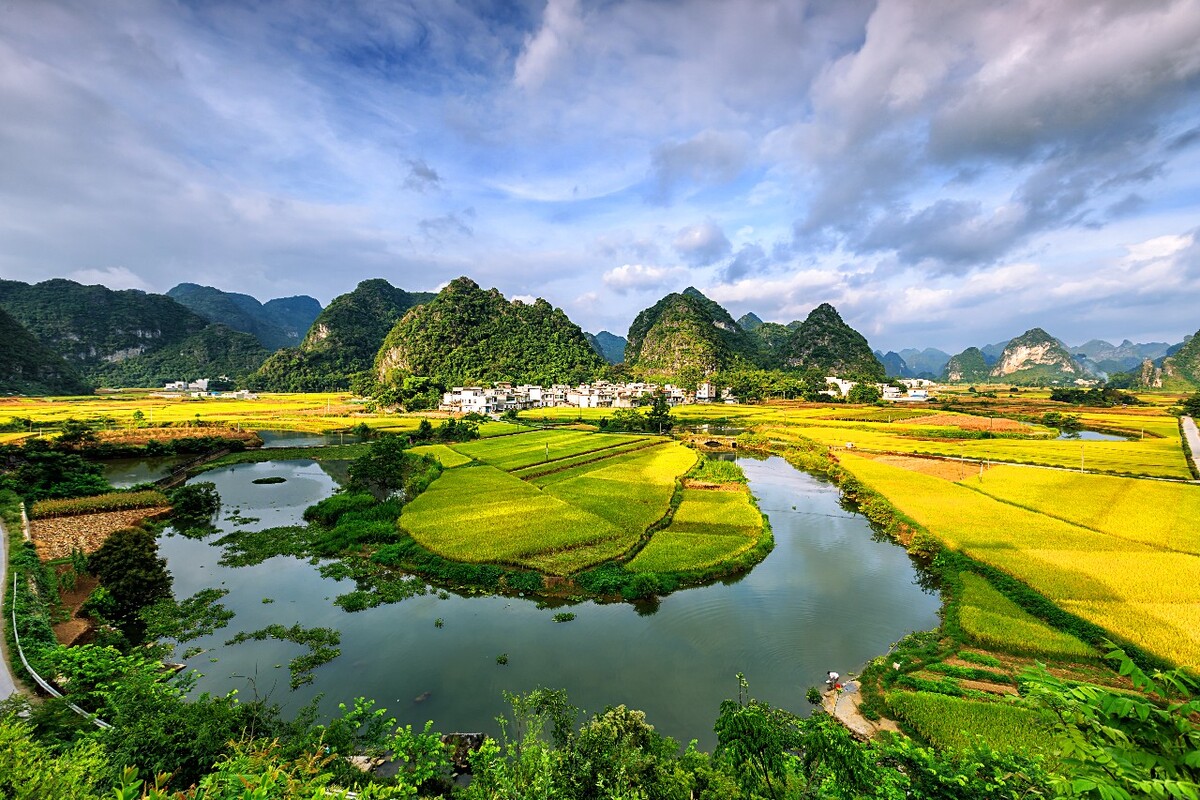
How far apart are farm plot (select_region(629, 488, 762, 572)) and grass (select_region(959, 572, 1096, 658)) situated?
8079mm

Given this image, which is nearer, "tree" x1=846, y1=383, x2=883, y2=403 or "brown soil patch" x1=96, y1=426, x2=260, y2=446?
"brown soil patch" x1=96, y1=426, x2=260, y2=446

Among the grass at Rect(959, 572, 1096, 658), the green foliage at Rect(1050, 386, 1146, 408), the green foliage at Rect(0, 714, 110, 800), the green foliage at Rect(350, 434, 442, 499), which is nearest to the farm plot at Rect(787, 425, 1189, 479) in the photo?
the grass at Rect(959, 572, 1096, 658)

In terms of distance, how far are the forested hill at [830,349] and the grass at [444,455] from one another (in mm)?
120830

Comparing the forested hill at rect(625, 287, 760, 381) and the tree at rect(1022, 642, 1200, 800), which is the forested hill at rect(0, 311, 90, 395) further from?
the tree at rect(1022, 642, 1200, 800)

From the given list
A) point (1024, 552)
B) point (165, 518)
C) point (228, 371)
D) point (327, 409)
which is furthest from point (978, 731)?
point (228, 371)

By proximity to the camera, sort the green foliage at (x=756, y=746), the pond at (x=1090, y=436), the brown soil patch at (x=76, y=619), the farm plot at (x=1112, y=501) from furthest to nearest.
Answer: the pond at (x=1090, y=436) < the farm plot at (x=1112, y=501) < the brown soil patch at (x=76, y=619) < the green foliage at (x=756, y=746)

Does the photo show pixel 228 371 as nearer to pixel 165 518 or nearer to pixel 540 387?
pixel 540 387

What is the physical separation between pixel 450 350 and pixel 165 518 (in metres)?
87.5

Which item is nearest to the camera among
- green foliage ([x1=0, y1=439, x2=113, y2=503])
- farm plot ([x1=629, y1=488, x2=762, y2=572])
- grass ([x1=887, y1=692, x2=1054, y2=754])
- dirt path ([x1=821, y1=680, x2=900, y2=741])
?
grass ([x1=887, y1=692, x2=1054, y2=754])

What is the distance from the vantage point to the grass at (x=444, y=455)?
37.4 m

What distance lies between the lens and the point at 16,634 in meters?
12.3

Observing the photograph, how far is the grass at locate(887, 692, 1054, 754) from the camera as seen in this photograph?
9.80m

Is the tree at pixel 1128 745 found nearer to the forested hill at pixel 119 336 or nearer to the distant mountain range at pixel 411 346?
the distant mountain range at pixel 411 346

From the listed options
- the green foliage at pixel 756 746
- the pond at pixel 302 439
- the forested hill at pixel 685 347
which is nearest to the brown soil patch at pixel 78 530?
the pond at pixel 302 439
